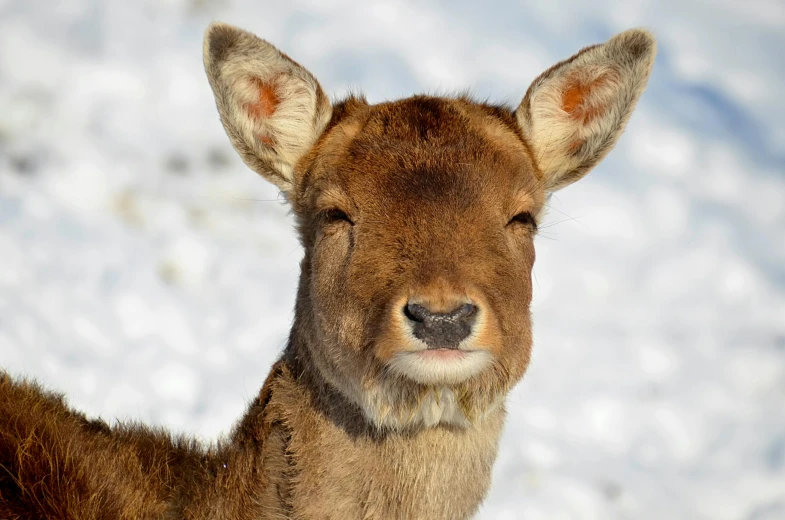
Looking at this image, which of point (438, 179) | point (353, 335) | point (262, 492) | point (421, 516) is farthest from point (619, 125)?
point (262, 492)

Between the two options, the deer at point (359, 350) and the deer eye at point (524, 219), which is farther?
the deer eye at point (524, 219)

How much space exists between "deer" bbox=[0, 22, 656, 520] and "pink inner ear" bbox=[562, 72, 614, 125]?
1.15 ft

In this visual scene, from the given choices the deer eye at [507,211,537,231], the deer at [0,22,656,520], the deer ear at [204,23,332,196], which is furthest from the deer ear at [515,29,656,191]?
the deer ear at [204,23,332,196]

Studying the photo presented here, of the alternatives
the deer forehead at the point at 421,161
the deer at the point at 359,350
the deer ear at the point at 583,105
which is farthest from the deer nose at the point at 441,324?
the deer ear at the point at 583,105

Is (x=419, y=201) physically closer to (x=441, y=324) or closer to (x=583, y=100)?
(x=441, y=324)

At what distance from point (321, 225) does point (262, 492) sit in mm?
1464

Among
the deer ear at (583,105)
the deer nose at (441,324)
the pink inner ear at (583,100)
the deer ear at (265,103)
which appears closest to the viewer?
the deer nose at (441,324)

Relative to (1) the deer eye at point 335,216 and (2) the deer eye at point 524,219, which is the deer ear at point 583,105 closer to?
(2) the deer eye at point 524,219

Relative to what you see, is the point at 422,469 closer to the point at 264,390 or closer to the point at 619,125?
the point at 264,390

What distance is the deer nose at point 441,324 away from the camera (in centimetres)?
378

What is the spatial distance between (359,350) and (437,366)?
499 millimetres

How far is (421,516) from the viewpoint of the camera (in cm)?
436

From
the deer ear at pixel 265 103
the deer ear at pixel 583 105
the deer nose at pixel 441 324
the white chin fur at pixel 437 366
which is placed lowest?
the white chin fur at pixel 437 366

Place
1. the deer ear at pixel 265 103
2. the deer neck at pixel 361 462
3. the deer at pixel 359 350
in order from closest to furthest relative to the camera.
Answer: the deer at pixel 359 350
the deer neck at pixel 361 462
the deer ear at pixel 265 103
